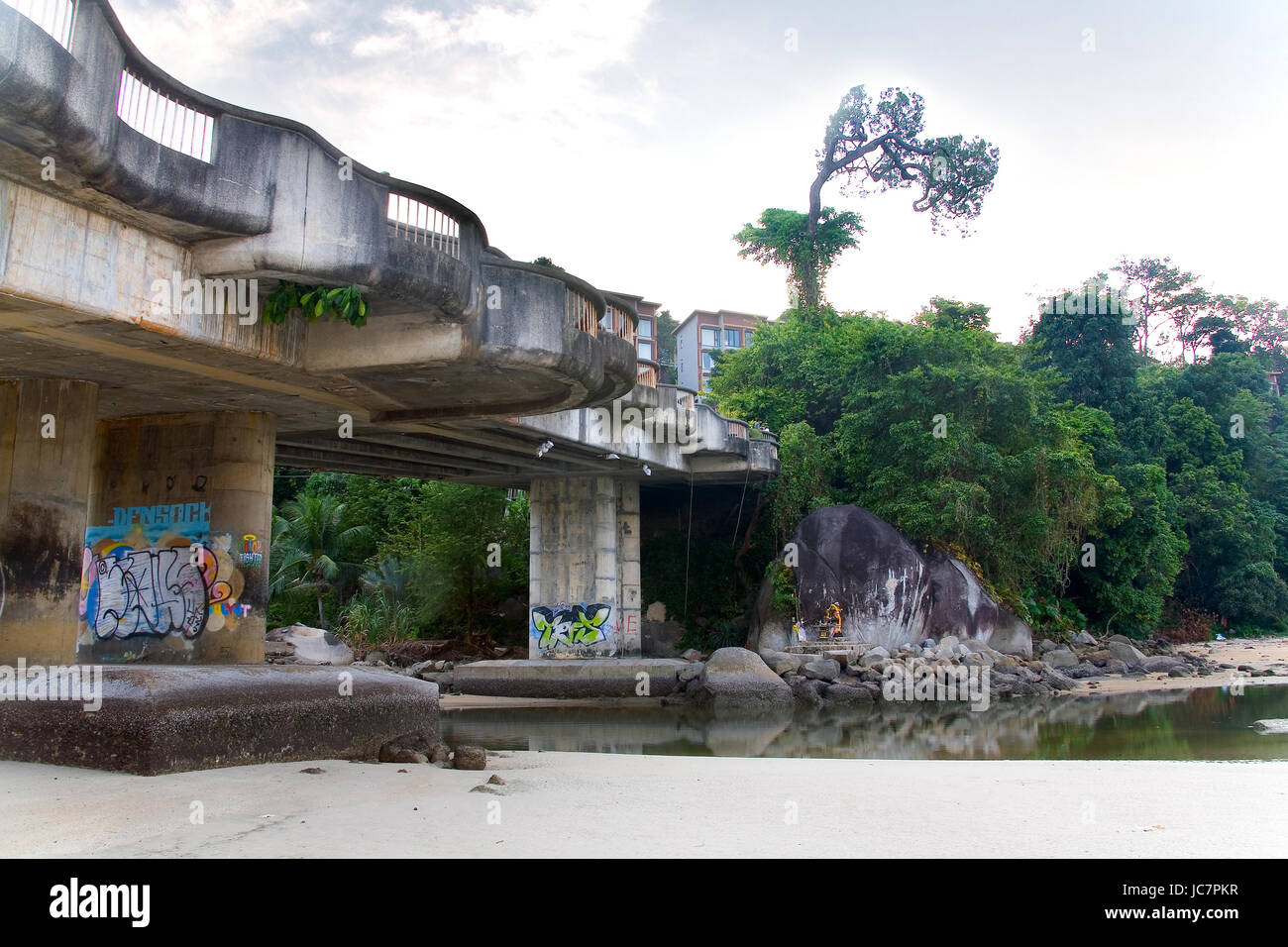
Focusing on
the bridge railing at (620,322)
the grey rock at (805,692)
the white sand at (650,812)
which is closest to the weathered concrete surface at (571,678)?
the grey rock at (805,692)

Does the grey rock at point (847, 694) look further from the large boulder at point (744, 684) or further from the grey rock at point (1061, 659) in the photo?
the grey rock at point (1061, 659)

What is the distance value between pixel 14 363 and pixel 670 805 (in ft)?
36.2

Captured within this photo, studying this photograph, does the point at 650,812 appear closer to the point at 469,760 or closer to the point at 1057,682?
the point at 469,760

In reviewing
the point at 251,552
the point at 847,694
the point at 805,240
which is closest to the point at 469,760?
the point at 251,552

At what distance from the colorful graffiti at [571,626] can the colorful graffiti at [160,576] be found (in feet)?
51.0

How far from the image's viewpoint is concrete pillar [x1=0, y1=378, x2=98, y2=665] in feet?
45.2

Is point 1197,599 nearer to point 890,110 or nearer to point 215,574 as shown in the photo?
point 890,110

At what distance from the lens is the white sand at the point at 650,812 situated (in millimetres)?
7594

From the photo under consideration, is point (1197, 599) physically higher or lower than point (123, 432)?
lower

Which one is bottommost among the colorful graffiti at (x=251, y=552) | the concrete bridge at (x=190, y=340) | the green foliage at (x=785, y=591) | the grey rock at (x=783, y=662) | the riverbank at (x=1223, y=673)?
the riverbank at (x=1223, y=673)

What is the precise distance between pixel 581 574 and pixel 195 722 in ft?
70.7

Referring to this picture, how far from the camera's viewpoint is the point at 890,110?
47625 mm

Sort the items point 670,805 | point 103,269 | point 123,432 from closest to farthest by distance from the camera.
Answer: point 670,805 → point 103,269 → point 123,432
